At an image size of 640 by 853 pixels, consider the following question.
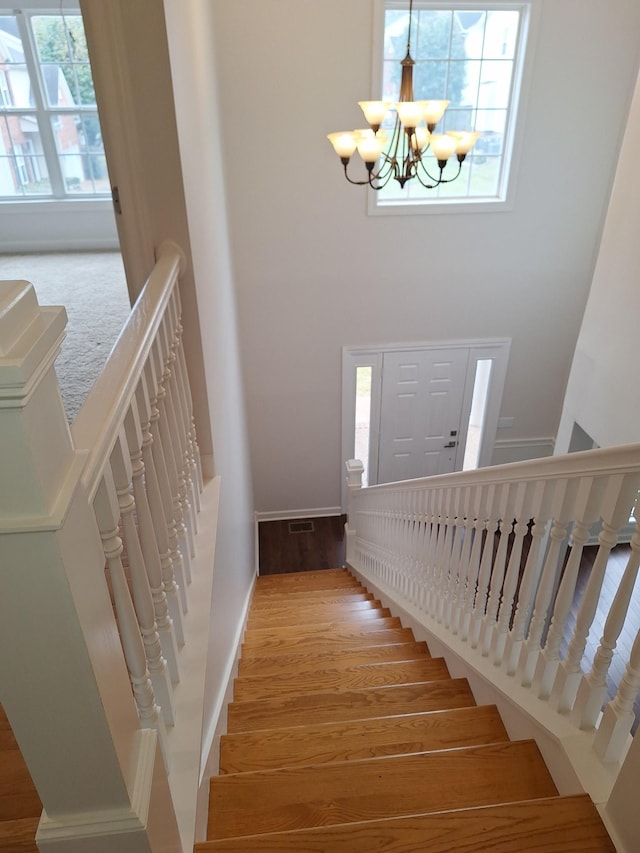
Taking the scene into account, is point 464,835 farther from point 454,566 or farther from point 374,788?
point 454,566

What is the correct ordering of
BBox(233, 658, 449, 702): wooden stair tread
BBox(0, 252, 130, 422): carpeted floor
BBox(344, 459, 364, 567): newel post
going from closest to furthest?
BBox(233, 658, 449, 702): wooden stair tread → BBox(0, 252, 130, 422): carpeted floor → BBox(344, 459, 364, 567): newel post

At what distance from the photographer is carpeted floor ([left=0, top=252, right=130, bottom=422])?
2.66 m

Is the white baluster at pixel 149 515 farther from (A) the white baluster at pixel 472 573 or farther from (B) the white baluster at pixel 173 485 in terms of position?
(A) the white baluster at pixel 472 573

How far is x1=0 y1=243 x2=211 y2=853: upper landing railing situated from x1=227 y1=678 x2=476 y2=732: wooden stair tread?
2.56ft

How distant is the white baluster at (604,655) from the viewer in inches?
49.9

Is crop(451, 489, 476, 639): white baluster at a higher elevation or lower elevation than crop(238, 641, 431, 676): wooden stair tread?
higher

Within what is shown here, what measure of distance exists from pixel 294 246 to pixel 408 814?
14.4ft

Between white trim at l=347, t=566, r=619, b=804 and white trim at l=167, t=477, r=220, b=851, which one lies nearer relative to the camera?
white trim at l=167, t=477, r=220, b=851

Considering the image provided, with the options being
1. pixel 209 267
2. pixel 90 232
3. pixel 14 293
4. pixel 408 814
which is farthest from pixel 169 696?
pixel 90 232

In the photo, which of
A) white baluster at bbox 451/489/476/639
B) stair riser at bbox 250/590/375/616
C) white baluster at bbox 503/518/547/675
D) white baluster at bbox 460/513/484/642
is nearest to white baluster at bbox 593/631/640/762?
white baluster at bbox 503/518/547/675

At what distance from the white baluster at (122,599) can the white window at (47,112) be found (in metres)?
4.88

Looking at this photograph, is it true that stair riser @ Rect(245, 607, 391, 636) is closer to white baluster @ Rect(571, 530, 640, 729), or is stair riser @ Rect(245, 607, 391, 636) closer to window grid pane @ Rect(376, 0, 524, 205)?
white baluster @ Rect(571, 530, 640, 729)

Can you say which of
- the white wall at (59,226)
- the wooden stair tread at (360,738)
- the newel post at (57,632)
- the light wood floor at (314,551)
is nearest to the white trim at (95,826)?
the newel post at (57,632)

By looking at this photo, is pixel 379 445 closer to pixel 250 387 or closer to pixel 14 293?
pixel 250 387
